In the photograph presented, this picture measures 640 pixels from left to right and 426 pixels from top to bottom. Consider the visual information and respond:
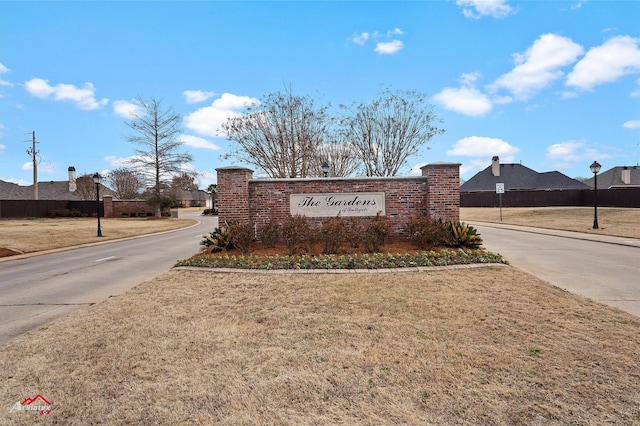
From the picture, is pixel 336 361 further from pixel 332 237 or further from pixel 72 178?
pixel 72 178

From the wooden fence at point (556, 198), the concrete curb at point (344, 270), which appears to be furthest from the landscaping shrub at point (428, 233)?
the wooden fence at point (556, 198)

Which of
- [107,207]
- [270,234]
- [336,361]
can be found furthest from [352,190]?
[107,207]

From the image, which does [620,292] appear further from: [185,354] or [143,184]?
[143,184]

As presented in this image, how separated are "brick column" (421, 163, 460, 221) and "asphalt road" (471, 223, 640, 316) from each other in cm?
212

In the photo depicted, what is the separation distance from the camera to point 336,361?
11.0ft

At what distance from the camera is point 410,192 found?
35.9 feet

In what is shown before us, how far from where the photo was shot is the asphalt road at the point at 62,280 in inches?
210

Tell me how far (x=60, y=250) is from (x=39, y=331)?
12119 mm

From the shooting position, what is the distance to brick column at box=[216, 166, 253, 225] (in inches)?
421

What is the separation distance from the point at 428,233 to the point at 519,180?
44.5 m

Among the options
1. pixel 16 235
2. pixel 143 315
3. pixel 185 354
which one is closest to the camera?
pixel 185 354

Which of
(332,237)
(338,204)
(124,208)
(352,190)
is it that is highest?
(352,190)

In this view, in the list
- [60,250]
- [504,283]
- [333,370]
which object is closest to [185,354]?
[333,370]

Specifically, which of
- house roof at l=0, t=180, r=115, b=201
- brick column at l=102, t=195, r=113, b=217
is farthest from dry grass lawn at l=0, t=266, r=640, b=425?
house roof at l=0, t=180, r=115, b=201
